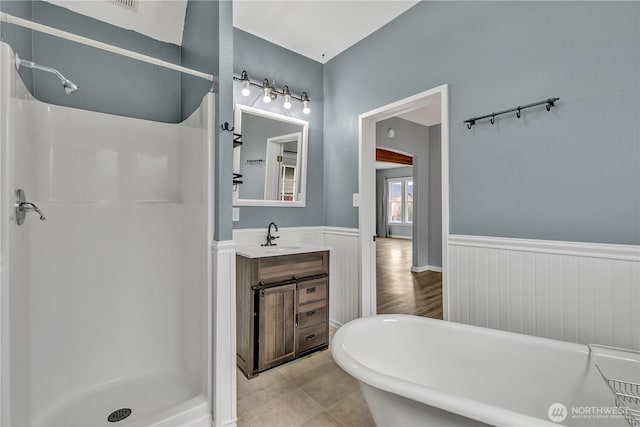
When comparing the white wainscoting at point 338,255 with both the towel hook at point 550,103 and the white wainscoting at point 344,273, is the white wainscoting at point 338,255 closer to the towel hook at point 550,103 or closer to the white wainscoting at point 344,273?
the white wainscoting at point 344,273

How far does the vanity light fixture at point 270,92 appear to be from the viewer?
2.34 m

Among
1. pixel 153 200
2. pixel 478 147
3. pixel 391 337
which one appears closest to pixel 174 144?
pixel 153 200

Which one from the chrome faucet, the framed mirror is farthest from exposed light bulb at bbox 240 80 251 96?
the chrome faucet

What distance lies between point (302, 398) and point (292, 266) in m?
0.88

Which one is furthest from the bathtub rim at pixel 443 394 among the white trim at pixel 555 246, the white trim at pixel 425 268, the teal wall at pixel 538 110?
the white trim at pixel 425 268

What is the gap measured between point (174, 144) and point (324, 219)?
159 centimetres

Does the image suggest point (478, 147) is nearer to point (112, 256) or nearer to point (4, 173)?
point (4, 173)

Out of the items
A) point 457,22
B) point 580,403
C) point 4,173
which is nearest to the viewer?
point 4,173

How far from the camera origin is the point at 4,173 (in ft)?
3.48

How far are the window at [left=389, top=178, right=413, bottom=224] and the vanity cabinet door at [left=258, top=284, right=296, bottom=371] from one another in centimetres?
795

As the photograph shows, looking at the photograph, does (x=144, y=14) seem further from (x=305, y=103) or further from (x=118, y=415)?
(x=118, y=415)

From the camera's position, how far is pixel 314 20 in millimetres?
2375

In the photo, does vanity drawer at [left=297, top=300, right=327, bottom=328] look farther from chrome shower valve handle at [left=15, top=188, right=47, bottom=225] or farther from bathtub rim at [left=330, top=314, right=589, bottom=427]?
chrome shower valve handle at [left=15, top=188, right=47, bottom=225]

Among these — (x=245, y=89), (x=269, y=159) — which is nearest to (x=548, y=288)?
(x=269, y=159)
